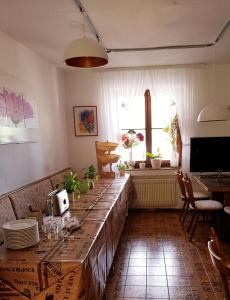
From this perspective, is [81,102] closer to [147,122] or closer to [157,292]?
[147,122]

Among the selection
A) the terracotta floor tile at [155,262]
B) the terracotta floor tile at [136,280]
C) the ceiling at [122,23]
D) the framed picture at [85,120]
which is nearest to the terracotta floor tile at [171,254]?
the terracotta floor tile at [155,262]

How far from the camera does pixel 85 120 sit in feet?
15.2

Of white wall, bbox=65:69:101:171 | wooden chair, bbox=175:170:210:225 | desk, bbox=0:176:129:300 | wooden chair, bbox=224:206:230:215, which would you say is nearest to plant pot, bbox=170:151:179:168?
wooden chair, bbox=175:170:210:225

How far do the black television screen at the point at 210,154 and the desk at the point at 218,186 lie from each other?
0.19m

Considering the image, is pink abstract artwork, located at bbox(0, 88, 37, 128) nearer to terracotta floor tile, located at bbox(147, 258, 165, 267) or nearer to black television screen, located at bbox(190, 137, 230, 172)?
terracotta floor tile, located at bbox(147, 258, 165, 267)

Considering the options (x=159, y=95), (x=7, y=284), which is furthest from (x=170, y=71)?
(x=7, y=284)

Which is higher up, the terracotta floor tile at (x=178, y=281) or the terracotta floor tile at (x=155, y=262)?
the terracotta floor tile at (x=178, y=281)

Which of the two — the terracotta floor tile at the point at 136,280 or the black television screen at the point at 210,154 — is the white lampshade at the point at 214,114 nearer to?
the black television screen at the point at 210,154

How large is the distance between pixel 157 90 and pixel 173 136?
31.7 inches

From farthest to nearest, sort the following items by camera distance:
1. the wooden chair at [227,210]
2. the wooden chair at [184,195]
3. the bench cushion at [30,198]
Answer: the wooden chair at [184,195] < the wooden chair at [227,210] < the bench cushion at [30,198]

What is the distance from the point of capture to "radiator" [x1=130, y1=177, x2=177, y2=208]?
4559 mm

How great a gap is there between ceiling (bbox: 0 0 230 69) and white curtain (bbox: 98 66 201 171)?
812 millimetres

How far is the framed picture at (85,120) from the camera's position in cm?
458

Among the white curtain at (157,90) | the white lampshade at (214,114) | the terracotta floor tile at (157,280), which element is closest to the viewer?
the terracotta floor tile at (157,280)
